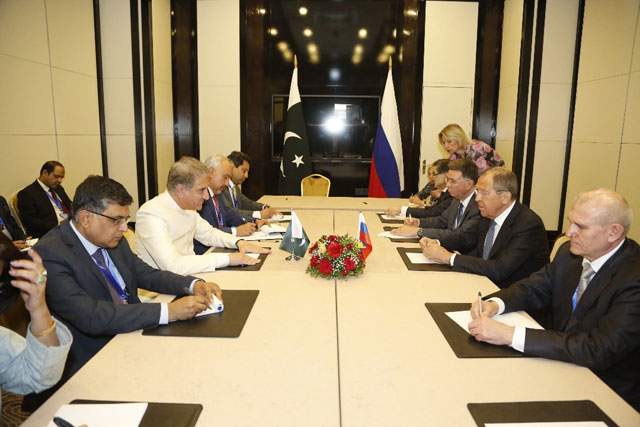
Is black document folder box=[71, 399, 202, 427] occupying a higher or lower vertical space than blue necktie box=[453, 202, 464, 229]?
lower

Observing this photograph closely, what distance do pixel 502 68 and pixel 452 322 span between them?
622 cm

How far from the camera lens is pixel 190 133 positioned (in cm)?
762

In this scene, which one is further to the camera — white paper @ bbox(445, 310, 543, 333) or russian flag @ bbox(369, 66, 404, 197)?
russian flag @ bbox(369, 66, 404, 197)

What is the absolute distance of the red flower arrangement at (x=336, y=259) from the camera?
2635 millimetres

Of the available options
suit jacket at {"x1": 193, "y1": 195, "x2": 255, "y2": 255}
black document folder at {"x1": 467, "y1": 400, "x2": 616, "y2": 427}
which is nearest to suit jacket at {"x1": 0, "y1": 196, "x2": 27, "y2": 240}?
suit jacket at {"x1": 193, "y1": 195, "x2": 255, "y2": 255}

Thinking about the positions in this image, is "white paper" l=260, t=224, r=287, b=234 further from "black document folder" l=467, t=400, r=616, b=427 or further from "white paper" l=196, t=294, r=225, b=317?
"black document folder" l=467, t=400, r=616, b=427

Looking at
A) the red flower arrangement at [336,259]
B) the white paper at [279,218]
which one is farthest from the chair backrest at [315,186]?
the red flower arrangement at [336,259]

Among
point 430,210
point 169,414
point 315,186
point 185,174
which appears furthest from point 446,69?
point 169,414

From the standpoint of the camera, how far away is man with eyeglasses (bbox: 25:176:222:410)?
195 cm

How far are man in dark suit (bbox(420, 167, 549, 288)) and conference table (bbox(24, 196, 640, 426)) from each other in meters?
0.77

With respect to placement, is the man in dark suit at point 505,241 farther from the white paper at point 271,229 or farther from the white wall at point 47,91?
the white wall at point 47,91

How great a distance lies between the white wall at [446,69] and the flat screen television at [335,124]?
0.86 m

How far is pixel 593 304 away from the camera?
200 cm

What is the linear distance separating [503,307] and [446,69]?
5.94 metres
